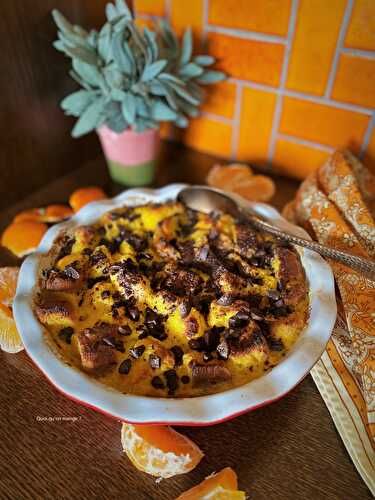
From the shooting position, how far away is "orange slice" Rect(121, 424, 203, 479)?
0.48 metres

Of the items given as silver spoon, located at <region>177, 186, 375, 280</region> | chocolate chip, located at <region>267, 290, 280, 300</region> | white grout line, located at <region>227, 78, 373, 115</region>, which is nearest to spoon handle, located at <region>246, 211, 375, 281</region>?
silver spoon, located at <region>177, 186, 375, 280</region>

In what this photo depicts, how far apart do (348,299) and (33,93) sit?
0.74 m

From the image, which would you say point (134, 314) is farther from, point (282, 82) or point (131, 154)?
point (282, 82)

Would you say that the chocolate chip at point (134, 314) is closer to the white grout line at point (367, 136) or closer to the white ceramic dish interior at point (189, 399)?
the white ceramic dish interior at point (189, 399)

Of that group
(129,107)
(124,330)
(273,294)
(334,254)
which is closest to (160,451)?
(124,330)

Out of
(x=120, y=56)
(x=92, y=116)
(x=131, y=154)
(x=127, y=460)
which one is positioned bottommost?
(x=127, y=460)

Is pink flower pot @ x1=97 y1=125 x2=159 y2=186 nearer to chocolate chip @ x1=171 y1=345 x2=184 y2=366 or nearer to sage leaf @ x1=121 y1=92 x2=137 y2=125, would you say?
sage leaf @ x1=121 y1=92 x2=137 y2=125

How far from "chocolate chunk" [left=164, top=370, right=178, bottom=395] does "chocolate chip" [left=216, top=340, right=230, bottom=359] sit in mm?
66

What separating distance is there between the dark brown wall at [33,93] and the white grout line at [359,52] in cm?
→ 55

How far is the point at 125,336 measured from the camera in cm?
57

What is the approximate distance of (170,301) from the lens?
589 millimetres

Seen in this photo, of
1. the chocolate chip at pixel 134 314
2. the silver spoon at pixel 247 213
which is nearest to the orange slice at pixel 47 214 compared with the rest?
the silver spoon at pixel 247 213

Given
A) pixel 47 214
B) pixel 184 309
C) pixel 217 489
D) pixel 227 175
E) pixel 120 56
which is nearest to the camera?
pixel 217 489

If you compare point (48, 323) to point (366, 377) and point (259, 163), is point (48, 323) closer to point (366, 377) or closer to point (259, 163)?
point (366, 377)
